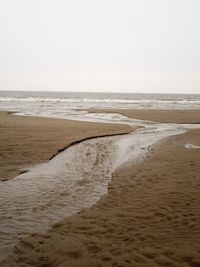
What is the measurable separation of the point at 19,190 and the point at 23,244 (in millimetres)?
3071

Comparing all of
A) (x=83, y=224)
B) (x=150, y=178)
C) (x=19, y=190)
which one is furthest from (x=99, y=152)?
(x=83, y=224)

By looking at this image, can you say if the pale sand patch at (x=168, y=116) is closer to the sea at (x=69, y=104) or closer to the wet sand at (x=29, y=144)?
the sea at (x=69, y=104)

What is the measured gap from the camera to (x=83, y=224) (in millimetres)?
5750

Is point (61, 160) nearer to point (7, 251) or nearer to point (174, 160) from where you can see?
point (174, 160)

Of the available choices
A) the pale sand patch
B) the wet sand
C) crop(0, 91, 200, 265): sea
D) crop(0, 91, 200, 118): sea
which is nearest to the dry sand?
crop(0, 91, 200, 265): sea

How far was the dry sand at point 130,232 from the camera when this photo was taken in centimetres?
450

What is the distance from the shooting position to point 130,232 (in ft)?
17.6

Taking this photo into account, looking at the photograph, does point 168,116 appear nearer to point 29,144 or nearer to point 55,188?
point 29,144

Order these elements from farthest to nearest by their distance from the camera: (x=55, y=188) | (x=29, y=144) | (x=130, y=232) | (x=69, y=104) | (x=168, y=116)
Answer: (x=69, y=104)
(x=168, y=116)
(x=29, y=144)
(x=55, y=188)
(x=130, y=232)

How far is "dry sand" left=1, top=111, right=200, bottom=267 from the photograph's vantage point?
14.8 ft

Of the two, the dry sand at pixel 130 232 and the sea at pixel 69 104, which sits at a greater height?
the sea at pixel 69 104

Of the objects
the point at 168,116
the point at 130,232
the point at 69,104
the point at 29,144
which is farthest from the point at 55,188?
the point at 69,104

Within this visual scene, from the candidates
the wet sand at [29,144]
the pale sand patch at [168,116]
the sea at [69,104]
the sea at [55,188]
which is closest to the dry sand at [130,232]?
the sea at [55,188]

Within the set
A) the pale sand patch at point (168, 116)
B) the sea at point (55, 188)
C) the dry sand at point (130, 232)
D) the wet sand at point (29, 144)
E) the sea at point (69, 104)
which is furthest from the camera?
the sea at point (69, 104)
